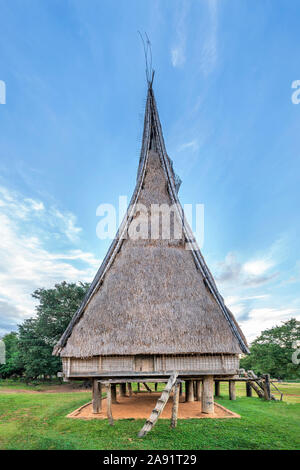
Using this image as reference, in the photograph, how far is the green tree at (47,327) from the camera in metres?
22.1

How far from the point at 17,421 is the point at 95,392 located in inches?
109

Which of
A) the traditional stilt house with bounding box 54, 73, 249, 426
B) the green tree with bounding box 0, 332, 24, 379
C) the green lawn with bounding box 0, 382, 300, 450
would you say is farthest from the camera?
the green tree with bounding box 0, 332, 24, 379

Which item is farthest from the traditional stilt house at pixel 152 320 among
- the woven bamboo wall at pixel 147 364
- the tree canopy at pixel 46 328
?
the tree canopy at pixel 46 328

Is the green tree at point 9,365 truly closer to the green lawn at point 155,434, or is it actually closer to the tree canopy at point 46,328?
the tree canopy at point 46,328

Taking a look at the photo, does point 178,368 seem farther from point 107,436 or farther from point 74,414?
point 74,414

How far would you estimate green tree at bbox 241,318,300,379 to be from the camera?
21600 mm

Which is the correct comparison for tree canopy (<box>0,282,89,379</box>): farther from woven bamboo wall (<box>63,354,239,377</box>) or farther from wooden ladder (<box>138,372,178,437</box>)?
wooden ladder (<box>138,372,178,437</box>)

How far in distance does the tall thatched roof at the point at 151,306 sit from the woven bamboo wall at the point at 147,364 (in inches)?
14.4

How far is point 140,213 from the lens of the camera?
10945 mm

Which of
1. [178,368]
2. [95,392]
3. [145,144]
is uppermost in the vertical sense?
[145,144]

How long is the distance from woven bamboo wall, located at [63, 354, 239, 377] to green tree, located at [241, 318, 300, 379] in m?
16.8

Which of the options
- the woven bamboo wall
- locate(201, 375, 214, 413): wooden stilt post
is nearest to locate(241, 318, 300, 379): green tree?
Result: locate(201, 375, 214, 413): wooden stilt post

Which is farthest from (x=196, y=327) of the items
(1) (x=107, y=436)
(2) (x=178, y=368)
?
(1) (x=107, y=436)

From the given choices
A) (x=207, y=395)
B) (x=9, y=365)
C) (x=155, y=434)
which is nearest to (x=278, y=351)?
(x=207, y=395)
